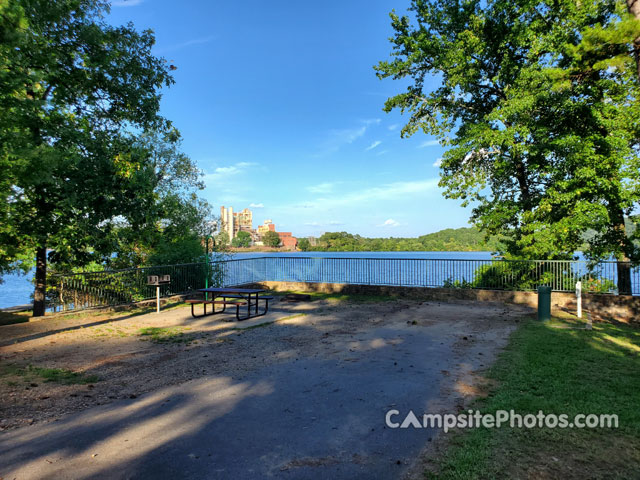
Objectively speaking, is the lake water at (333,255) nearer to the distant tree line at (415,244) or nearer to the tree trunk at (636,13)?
the distant tree line at (415,244)

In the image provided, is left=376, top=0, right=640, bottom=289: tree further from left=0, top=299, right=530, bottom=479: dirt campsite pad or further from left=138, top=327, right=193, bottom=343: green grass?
left=138, top=327, right=193, bottom=343: green grass

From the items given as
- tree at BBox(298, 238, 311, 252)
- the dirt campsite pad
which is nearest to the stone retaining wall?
the dirt campsite pad

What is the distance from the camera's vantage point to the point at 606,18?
15.1 meters

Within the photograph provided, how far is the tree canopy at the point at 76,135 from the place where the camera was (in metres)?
8.95

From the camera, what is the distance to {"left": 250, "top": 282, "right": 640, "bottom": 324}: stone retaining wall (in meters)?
11.4

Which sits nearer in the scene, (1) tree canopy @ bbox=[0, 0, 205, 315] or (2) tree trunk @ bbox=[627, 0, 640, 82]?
(2) tree trunk @ bbox=[627, 0, 640, 82]

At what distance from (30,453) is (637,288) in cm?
1577

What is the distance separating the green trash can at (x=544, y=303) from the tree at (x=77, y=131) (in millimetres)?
12796

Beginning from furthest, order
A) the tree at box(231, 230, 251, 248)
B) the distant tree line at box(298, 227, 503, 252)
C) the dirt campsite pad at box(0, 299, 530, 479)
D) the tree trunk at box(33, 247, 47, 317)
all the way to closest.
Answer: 1. the distant tree line at box(298, 227, 503, 252)
2. the tree at box(231, 230, 251, 248)
3. the tree trunk at box(33, 247, 47, 317)
4. the dirt campsite pad at box(0, 299, 530, 479)

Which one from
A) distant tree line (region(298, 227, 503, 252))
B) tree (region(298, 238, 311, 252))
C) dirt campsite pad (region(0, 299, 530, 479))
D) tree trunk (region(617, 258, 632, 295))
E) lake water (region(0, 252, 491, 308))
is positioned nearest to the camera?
dirt campsite pad (region(0, 299, 530, 479))

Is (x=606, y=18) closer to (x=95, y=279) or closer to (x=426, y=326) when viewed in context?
(x=426, y=326)

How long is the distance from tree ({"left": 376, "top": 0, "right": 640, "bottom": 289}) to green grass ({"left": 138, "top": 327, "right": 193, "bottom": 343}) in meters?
13.3

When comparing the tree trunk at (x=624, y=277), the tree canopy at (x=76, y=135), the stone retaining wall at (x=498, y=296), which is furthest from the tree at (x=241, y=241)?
the tree trunk at (x=624, y=277)

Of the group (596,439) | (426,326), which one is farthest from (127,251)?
(596,439)
